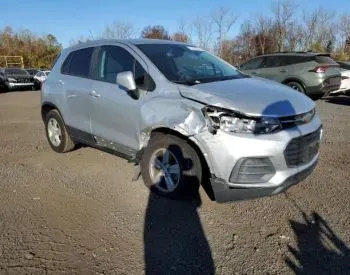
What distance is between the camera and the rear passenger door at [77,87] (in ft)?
16.5

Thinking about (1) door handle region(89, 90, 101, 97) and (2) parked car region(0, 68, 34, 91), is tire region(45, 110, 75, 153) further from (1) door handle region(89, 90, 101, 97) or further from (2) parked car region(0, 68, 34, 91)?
(2) parked car region(0, 68, 34, 91)

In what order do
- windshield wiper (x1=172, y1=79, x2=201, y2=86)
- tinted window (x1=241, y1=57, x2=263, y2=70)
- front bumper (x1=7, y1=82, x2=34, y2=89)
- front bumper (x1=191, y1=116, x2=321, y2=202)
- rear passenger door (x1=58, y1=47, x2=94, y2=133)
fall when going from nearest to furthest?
front bumper (x1=191, y1=116, x2=321, y2=202)
windshield wiper (x1=172, y1=79, x2=201, y2=86)
rear passenger door (x1=58, y1=47, x2=94, y2=133)
tinted window (x1=241, y1=57, x2=263, y2=70)
front bumper (x1=7, y1=82, x2=34, y2=89)

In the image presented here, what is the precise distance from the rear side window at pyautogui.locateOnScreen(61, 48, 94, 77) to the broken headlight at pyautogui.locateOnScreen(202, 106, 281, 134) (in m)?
2.42

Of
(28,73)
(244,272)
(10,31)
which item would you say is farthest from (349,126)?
(10,31)

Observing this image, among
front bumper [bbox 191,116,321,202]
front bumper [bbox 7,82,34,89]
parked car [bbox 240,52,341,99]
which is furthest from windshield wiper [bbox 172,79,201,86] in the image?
front bumper [bbox 7,82,34,89]

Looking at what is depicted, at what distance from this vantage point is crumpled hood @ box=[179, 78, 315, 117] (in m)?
3.48

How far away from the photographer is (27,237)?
3371mm

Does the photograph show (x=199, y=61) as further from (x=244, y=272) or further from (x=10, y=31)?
(x=10, y=31)

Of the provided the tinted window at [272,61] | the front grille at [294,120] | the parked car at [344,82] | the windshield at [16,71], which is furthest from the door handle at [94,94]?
the windshield at [16,71]

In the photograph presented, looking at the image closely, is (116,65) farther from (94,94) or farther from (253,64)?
(253,64)

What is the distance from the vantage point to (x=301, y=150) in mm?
3613

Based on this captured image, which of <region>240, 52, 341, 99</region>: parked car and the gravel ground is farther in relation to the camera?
<region>240, 52, 341, 99</region>: parked car

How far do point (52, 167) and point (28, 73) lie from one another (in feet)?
74.9

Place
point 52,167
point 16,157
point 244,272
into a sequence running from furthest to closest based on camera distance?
1. point 16,157
2. point 52,167
3. point 244,272
